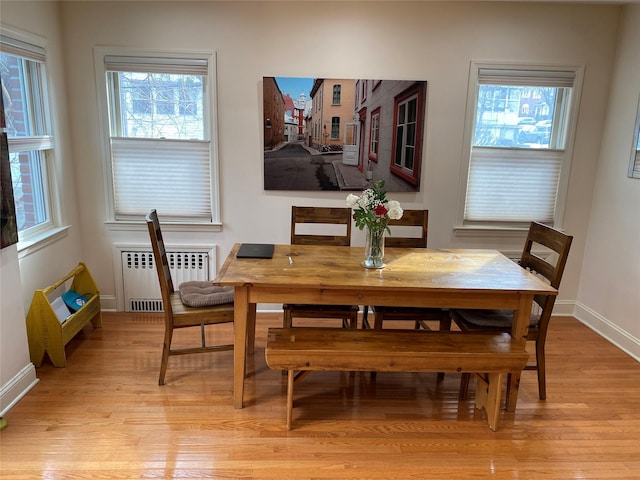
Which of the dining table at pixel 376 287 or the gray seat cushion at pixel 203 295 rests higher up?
the dining table at pixel 376 287

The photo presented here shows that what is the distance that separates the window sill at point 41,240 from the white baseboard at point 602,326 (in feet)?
13.6

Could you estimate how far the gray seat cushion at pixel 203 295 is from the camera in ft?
9.05

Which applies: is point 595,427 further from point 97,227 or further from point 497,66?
point 97,227

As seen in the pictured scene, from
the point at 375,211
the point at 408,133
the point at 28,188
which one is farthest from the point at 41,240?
the point at 408,133

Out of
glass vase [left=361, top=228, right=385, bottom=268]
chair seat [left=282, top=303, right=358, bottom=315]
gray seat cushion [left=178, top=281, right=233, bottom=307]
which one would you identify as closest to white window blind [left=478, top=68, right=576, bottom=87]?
glass vase [left=361, top=228, right=385, bottom=268]

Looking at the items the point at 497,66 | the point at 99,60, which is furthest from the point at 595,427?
the point at 99,60

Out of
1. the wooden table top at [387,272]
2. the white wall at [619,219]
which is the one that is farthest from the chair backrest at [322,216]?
the white wall at [619,219]

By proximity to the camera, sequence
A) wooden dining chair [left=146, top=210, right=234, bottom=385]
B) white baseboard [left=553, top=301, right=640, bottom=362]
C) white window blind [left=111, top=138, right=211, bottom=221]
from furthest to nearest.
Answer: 1. white window blind [left=111, top=138, right=211, bottom=221]
2. white baseboard [left=553, top=301, right=640, bottom=362]
3. wooden dining chair [left=146, top=210, right=234, bottom=385]

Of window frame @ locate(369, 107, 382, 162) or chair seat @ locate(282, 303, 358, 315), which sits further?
window frame @ locate(369, 107, 382, 162)

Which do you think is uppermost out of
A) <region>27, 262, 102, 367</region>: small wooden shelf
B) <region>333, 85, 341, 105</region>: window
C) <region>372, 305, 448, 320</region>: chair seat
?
<region>333, 85, 341, 105</region>: window

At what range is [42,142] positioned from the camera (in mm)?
3205

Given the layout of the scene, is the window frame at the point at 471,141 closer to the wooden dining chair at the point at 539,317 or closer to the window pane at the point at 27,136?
the wooden dining chair at the point at 539,317

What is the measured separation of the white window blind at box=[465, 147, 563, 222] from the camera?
380cm

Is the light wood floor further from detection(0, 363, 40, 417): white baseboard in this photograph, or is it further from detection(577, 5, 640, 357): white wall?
detection(577, 5, 640, 357): white wall
